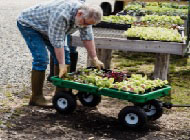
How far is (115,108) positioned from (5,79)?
78.7 inches

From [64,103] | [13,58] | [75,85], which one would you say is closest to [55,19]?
[75,85]

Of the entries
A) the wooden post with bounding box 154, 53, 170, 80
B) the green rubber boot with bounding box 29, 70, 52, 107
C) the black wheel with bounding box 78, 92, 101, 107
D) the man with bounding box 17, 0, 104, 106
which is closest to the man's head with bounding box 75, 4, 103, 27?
the man with bounding box 17, 0, 104, 106

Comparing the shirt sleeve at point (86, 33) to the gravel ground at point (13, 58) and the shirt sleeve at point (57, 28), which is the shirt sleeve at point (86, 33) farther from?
the gravel ground at point (13, 58)

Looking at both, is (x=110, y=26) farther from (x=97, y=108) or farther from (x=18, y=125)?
(x=18, y=125)

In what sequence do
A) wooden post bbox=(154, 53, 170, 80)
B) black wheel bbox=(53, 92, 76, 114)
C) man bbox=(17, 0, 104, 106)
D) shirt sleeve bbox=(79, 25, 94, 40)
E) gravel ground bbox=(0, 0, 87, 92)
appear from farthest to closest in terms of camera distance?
wooden post bbox=(154, 53, 170, 80) → gravel ground bbox=(0, 0, 87, 92) → shirt sleeve bbox=(79, 25, 94, 40) → black wheel bbox=(53, 92, 76, 114) → man bbox=(17, 0, 104, 106)

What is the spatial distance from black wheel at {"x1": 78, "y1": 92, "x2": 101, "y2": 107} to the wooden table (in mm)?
1297

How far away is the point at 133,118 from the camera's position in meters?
4.94

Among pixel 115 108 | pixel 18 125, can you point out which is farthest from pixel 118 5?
pixel 18 125

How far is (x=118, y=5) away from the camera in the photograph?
14734 mm

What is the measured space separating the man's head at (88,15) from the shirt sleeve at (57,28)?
6.6 inches

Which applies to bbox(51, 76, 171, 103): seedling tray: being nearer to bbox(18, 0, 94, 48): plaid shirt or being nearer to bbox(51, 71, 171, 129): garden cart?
Result: bbox(51, 71, 171, 129): garden cart

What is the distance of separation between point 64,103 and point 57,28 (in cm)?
89

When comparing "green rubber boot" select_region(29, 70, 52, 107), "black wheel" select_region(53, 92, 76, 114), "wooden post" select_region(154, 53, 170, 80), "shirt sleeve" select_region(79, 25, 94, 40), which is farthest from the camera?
"wooden post" select_region(154, 53, 170, 80)

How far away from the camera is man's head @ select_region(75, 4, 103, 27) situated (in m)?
4.91
